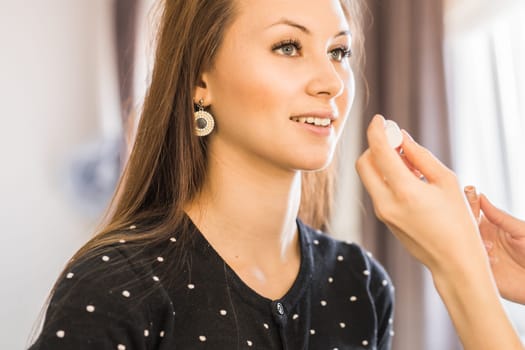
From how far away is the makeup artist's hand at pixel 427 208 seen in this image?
898mm

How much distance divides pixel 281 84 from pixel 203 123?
0.18m

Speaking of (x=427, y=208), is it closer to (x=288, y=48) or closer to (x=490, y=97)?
(x=288, y=48)

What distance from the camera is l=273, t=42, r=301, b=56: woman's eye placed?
1128 millimetres

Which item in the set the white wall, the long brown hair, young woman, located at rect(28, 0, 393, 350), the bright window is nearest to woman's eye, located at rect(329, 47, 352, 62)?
young woman, located at rect(28, 0, 393, 350)

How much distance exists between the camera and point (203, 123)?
3.91 ft

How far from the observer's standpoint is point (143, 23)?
2.34 meters

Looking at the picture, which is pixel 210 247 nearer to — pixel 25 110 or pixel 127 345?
pixel 127 345

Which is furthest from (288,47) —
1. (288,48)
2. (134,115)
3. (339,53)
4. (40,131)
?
(40,131)

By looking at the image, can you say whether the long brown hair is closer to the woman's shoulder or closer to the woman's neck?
the woman's neck

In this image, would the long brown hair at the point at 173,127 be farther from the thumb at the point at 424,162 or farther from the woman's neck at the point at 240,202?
the thumb at the point at 424,162

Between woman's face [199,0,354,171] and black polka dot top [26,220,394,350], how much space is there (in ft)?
0.64

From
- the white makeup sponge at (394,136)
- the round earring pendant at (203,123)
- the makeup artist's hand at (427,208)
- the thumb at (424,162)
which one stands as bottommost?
the makeup artist's hand at (427,208)

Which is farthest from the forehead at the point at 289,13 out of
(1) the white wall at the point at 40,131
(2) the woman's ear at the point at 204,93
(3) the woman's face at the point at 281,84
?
(1) the white wall at the point at 40,131

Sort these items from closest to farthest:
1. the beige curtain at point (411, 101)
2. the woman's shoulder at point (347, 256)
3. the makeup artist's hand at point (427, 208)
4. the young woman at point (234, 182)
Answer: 1. the makeup artist's hand at point (427, 208)
2. the young woman at point (234, 182)
3. the woman's shoulder at point (347, 256)
4. the beige curtain at point (411, 101)
